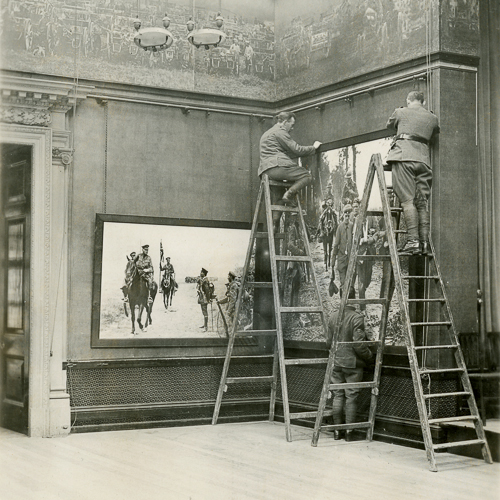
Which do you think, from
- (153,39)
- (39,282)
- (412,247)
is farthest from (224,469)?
(153,39)

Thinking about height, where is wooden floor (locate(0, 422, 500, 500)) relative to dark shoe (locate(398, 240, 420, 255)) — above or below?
below

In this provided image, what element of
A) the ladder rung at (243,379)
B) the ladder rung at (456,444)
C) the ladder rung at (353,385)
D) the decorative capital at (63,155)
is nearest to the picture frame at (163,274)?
the ladder rung at (243,379)

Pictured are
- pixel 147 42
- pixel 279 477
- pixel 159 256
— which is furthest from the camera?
pixel 159 256

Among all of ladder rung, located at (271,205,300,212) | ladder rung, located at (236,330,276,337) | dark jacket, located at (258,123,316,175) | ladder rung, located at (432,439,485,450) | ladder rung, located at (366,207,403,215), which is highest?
dark jacket, located at (258,123,316,175)

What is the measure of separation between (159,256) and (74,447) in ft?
7.84

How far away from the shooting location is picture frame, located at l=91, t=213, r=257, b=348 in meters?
9.23

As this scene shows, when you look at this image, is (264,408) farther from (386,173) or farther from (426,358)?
(386,173)

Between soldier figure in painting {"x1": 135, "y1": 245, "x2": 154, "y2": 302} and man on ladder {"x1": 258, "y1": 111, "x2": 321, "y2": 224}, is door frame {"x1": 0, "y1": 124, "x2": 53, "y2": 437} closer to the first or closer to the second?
soldier figure in painting {"x1": 135, "y1": 245, "x2": 154, "y2": 302}

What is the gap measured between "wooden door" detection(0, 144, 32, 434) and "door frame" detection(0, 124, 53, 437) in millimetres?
153


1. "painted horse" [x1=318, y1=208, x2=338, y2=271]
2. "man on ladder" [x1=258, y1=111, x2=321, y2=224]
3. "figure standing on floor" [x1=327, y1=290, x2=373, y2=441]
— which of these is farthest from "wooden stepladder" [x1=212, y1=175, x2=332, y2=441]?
"figure standing on floor" [x1=327, y1=290, x2=373, y2=441]

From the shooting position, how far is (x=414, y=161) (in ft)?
25.6

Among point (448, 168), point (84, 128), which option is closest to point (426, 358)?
point (448, 168)

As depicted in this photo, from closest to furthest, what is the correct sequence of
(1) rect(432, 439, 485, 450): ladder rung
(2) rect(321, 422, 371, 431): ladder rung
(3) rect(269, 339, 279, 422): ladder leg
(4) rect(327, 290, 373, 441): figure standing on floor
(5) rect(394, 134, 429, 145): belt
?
(1) rect(432, 439, 485, 450): ladder rung < (5) rect(394, 134, 429, 145): belt < (2) rect(321, 422, 371, 431): ladder rung < (4) rect(327, 290, 373, 441): figure standing on floor < (3) rect(269, 339, 279, 422): ladder leg

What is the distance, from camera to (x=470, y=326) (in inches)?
316
